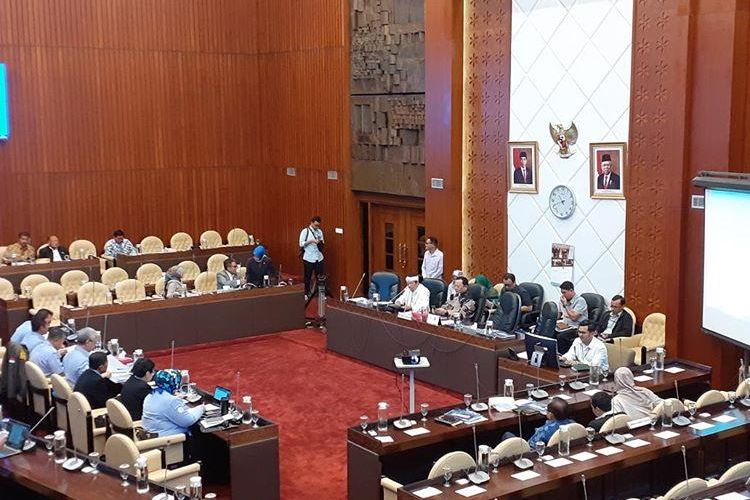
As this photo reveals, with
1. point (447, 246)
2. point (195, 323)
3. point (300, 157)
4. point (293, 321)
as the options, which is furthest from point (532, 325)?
point (300, 157)

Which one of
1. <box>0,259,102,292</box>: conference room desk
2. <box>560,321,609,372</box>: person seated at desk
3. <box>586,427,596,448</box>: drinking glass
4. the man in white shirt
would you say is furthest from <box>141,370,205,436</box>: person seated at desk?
<box>0,259,102,292</box>: conference room desk

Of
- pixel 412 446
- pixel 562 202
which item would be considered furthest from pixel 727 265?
pixel 412 446

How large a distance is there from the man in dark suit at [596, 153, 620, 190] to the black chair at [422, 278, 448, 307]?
105 inches

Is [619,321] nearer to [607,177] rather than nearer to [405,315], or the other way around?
[607,177]

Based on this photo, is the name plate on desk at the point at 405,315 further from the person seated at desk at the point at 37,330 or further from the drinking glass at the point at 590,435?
the drinking glass at the point at 590,435

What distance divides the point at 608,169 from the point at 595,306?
6.08 feet

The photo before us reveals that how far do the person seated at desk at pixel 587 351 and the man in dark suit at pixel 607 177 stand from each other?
3.03 metres

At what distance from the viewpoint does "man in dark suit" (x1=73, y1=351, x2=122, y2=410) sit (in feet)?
28.3

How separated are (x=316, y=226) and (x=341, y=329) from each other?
3458 millimetres

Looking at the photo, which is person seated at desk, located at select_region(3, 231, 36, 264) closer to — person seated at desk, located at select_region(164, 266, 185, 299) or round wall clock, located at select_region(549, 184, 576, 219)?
person seated at desk, located at select_region(164, 266, 185, 299)

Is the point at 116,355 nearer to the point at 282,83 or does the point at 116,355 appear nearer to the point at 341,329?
the point at 341,329

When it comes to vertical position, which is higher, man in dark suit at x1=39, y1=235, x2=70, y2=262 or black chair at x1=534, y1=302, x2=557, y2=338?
man in dark suit at x1=39, y1=235, x2=70, y2=262

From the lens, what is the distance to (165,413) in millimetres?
7723

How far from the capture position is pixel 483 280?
13.1 meters
